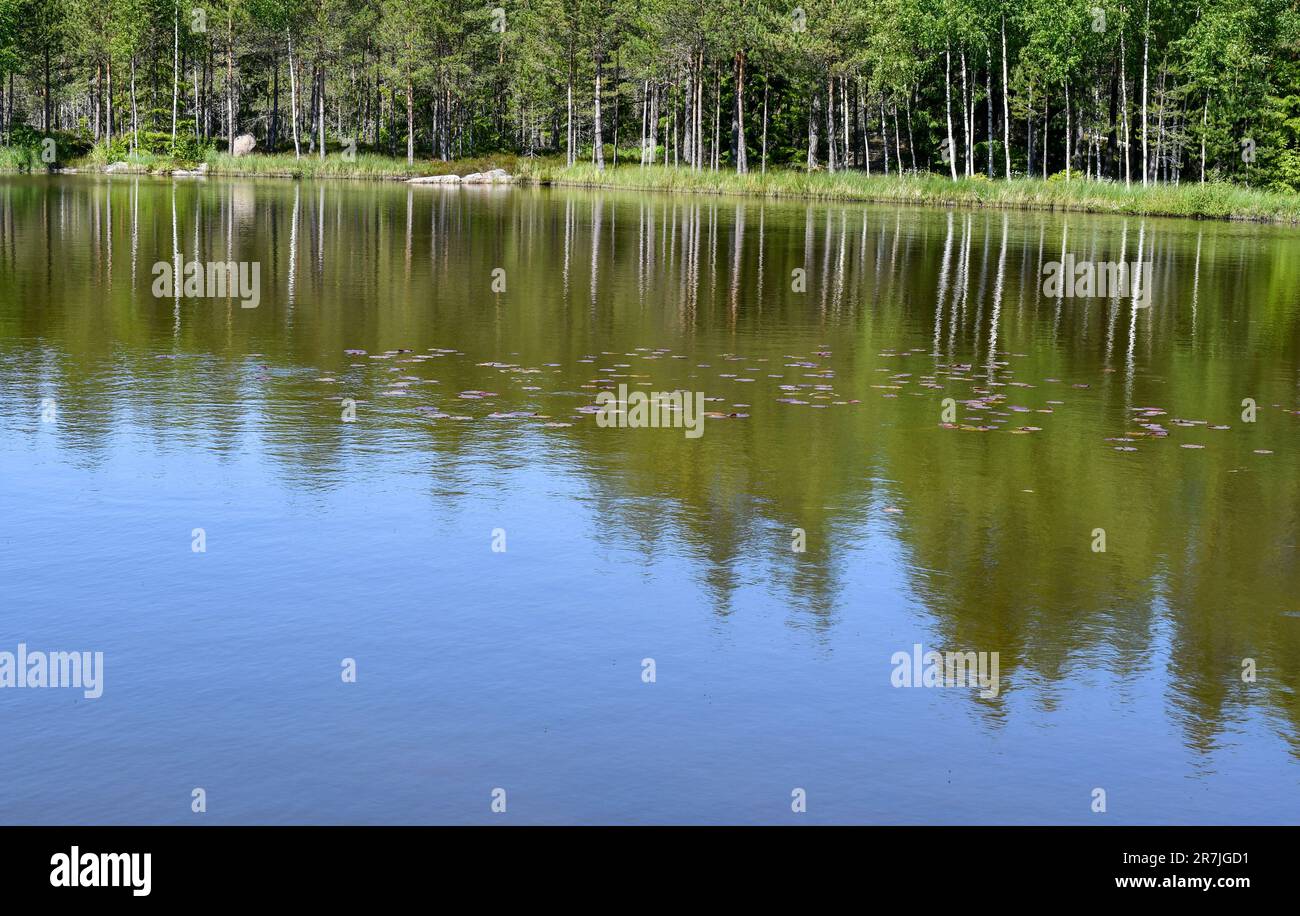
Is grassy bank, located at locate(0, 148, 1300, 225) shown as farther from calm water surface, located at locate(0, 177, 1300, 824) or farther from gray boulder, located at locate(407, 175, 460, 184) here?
calm water surface, located at locate(0, 177, 1300, 824)

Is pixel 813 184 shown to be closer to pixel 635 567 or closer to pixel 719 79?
pixel 719 79

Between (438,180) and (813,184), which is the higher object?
(438,180)

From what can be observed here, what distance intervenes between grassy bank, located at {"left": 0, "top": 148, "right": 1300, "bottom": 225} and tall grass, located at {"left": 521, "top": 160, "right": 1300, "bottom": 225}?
0.16ft

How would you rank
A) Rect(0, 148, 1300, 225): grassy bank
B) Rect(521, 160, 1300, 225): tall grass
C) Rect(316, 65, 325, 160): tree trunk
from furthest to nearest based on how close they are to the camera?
1. Rect(316, 65, 325, 160): tree trunk
2. Rect(0, 148, 1300, 225): grassy bank
3. Rect(521, 160, 1300, 225): tall grass

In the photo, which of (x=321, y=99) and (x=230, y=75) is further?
(x=230, y=75)

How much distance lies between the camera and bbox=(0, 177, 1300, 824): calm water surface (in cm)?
823

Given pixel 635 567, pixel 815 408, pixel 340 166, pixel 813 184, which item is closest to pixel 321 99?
pixel 340 166

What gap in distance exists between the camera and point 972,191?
Result: 81562 mm

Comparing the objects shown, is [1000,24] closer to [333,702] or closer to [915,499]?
[915,499]

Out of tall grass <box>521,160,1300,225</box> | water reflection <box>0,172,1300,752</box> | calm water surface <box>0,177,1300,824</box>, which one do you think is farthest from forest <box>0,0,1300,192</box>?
calm water surface <box>0,177,1300,824</box>

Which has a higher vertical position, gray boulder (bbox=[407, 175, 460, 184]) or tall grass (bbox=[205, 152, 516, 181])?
tall grass (bbox=[205, 152, 516, 181])

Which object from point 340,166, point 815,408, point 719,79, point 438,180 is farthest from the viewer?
point 719,79

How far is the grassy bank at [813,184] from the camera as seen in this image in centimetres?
7281

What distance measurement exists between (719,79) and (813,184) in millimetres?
29829
